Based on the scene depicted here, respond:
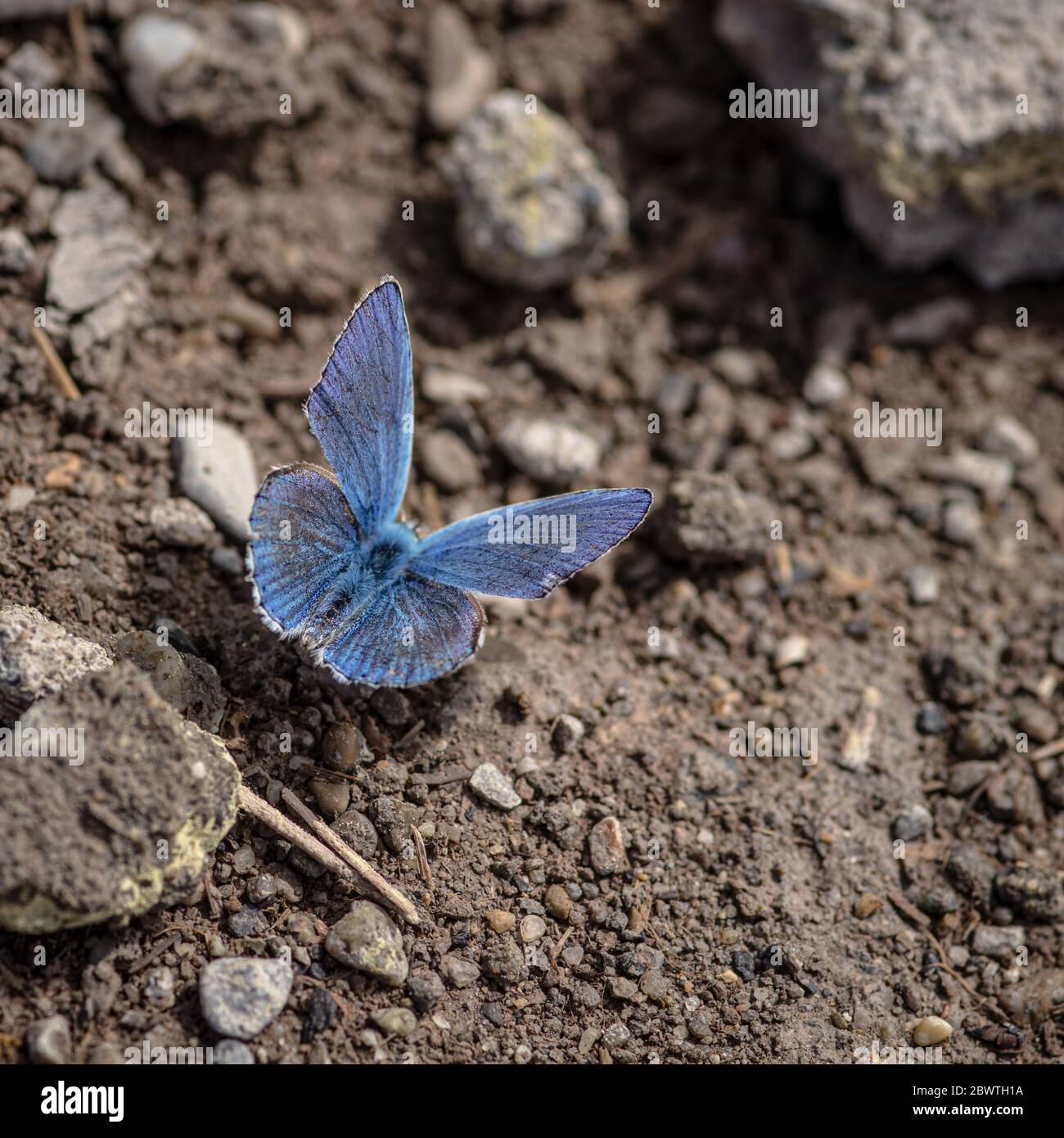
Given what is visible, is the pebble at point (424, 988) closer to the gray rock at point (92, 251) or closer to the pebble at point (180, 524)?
the pebble at point (180, 524)

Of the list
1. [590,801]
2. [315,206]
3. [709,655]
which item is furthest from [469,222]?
[590,801]

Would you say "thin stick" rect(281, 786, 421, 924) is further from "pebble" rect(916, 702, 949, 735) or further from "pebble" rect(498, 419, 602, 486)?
"pebble" rect(916, 702, 949, 735)

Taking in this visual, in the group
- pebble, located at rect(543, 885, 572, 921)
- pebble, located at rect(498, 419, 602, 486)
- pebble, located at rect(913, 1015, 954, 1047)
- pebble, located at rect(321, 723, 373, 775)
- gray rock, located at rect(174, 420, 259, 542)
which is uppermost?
pebble, located at rect(498, 419, 602, 486)

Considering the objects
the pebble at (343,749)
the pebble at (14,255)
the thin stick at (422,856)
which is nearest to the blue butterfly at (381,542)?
the pebble at (343,749)

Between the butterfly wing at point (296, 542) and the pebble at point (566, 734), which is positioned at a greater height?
the butterfly wing at point (296, 542)

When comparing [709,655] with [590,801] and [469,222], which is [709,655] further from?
[469,222]

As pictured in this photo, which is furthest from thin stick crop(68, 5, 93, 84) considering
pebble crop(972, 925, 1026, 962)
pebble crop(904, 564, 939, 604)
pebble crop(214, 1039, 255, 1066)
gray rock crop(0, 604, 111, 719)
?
pebble crop(972, 925, 1026, 962)
